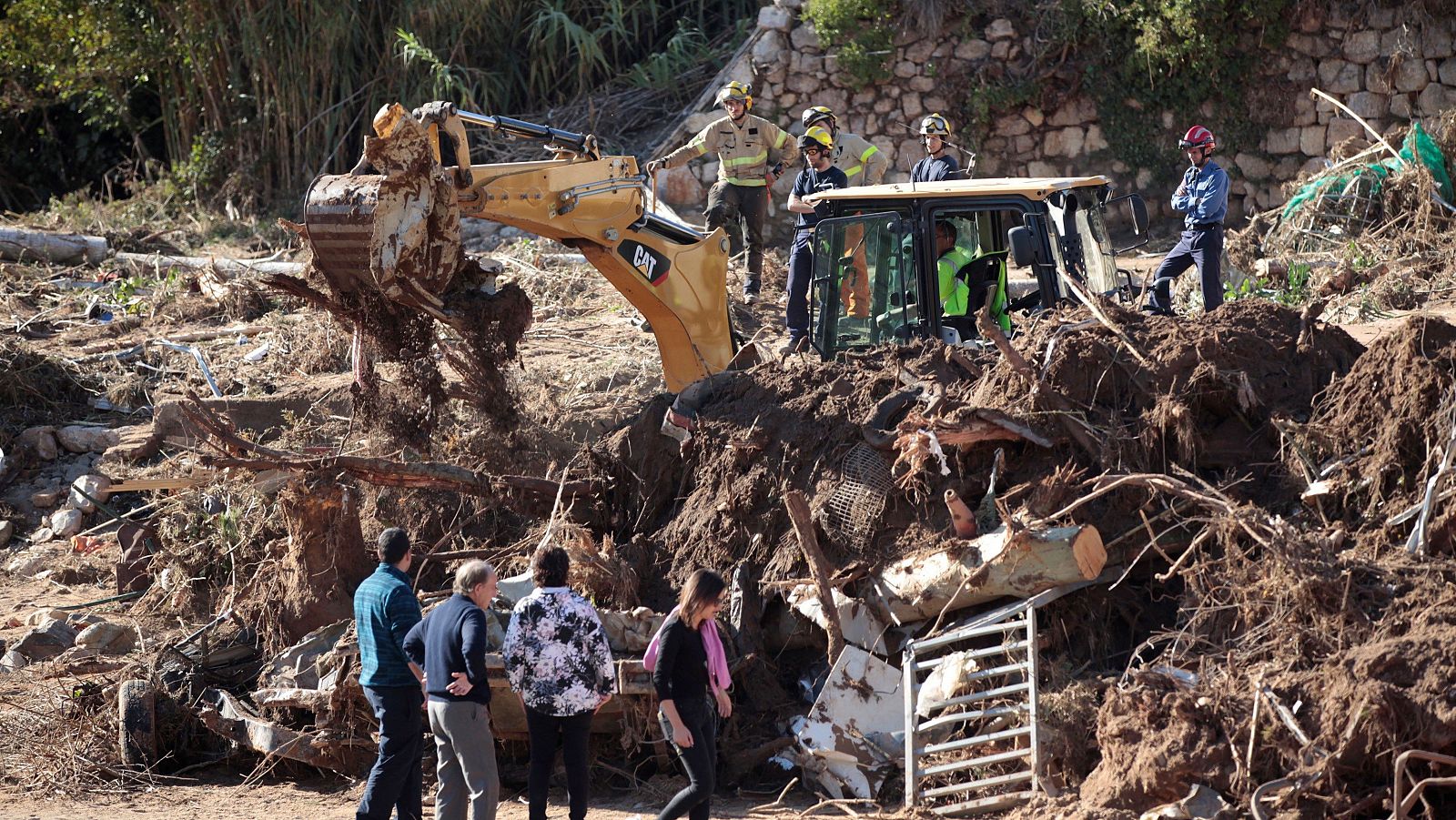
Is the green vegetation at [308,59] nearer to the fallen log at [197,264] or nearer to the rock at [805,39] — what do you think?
the rock at [805,39]

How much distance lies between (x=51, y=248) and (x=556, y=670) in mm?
12365

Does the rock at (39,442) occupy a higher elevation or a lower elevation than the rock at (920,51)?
lower

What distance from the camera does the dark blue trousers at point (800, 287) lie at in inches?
367

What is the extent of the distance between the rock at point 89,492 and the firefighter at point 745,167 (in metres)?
5.45

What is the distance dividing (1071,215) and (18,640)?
22.6 ft

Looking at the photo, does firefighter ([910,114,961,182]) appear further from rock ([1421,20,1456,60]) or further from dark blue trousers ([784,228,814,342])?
rock ([1421,20,1456,60])

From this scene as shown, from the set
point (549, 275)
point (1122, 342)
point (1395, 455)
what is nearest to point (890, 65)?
point (549, 275)

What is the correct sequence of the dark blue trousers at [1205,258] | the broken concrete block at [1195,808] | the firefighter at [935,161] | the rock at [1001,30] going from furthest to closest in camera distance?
the rock at [1001,30] → the firefighter at [935,161] → the dark blue trousers at [1205,258] → the broken concrete block at [1195,808]

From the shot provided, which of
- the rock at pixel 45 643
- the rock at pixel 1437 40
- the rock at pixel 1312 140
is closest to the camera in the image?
the rock at pixel 45 643

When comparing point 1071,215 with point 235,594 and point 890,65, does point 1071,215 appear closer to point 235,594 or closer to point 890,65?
point 235,594

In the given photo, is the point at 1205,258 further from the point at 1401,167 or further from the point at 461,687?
the point at 461,687

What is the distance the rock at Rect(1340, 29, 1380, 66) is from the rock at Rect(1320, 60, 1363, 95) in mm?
87

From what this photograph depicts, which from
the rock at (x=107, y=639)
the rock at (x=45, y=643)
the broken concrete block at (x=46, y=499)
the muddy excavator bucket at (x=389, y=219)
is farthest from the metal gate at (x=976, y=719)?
the broken concrete block at (x=46, y=499)

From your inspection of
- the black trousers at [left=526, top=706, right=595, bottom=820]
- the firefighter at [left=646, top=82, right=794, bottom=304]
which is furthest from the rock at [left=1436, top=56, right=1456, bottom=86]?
the black trousers at [left=526, top=706, right=595, bottom=820]
